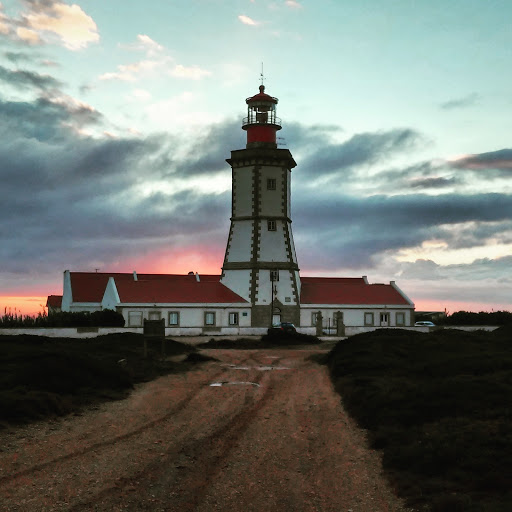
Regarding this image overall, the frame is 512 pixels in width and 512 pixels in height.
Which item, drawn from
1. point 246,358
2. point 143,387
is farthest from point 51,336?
point 143,387

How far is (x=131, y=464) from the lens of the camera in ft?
44.3

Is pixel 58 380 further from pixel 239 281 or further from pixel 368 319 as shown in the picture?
pixel 368 319

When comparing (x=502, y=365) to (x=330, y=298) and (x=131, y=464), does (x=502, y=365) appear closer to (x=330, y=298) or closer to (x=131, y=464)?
(x=131, y=464)

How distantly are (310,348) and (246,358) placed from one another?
34.1 ft

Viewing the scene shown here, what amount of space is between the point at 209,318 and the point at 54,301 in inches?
1389

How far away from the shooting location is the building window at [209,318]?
61.1 m

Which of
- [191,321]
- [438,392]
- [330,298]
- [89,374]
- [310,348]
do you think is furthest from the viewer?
[330,298]

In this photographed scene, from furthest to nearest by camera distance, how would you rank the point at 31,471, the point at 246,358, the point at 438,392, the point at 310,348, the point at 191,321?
the point at 191,321, the point at 310,348, the point at 246,358, the point at 438,392, the point at 31,471

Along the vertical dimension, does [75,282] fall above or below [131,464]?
above

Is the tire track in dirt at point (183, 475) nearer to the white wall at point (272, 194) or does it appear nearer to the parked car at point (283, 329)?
the parked car at point (283, 329)

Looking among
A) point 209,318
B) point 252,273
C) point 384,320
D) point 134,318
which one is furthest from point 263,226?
point 384,320

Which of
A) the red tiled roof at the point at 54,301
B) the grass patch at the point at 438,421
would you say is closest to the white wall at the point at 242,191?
the grass patch at the point at 438,421

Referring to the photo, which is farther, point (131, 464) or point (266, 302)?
point (266, 302)

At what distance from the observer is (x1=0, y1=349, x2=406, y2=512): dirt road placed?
11344mm
